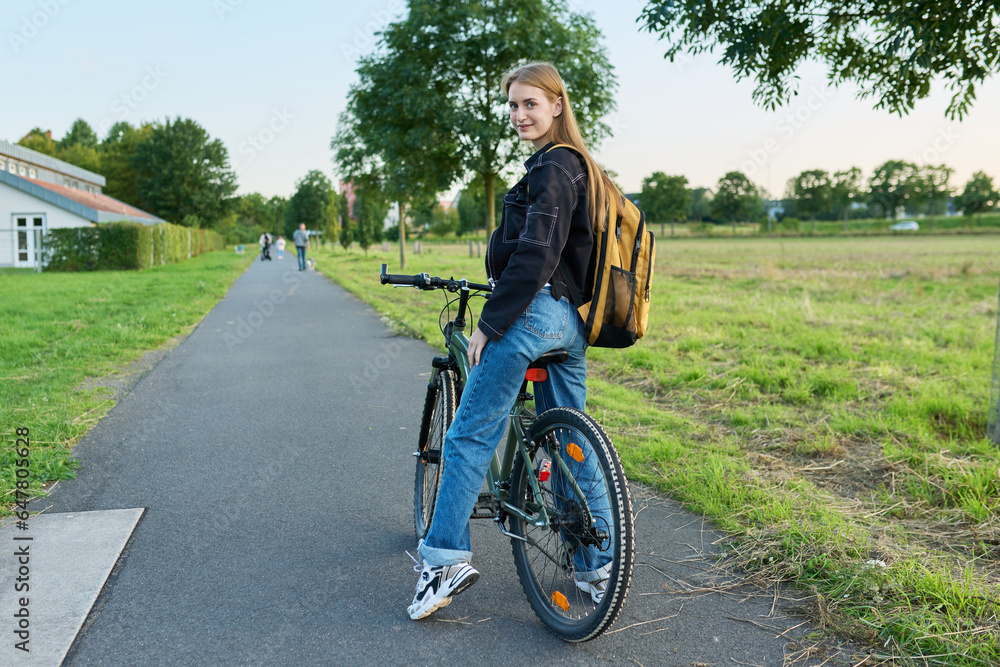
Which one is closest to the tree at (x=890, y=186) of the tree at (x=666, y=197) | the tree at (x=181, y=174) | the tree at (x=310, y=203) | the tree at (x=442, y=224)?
the tree at (x=666, y=197)

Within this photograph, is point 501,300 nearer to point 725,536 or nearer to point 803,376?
point 725,536

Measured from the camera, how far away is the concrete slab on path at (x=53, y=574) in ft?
8.02

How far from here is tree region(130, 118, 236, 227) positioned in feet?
199

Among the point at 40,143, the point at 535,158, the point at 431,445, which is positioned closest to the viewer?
the point at 535,158

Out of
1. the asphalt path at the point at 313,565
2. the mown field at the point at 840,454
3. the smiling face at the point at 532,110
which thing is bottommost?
the asphalt path at the point at 313,565

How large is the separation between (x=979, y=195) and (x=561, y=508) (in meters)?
109

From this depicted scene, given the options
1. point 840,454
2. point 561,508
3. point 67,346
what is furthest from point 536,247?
point 67,346

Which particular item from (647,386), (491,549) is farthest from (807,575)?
(647,386)

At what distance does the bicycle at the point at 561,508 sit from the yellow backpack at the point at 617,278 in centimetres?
19

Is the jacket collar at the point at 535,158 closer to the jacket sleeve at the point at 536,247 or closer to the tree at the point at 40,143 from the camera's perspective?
the jacket sleeve at the point at 536,247

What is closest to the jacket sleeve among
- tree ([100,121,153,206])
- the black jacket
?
the black jacket

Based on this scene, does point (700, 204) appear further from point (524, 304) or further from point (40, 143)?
point (524, 304)

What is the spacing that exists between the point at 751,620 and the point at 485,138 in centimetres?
1369

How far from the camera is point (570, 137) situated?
8.48 ft
